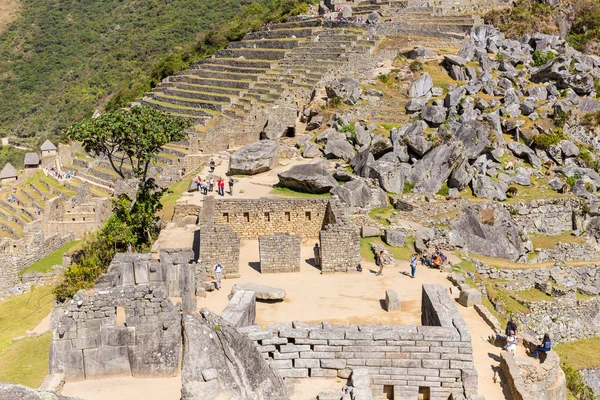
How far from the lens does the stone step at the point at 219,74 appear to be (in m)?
39.3

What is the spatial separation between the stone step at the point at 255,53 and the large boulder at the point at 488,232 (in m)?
23.3

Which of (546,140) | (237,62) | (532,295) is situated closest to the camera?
(532,295)

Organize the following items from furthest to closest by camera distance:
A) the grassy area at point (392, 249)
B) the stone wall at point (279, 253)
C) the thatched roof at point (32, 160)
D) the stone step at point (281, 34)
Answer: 1. the stone step at point (281, 34)
2. the thatched roof at point (32, 160)
3. the grassy area at point (392, 249)
4. the stone wall at point (279, 253)

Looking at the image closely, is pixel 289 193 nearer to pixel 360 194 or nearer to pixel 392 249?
pixel 360 194

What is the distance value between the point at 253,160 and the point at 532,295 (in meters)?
11.9

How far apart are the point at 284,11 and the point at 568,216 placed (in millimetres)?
39412

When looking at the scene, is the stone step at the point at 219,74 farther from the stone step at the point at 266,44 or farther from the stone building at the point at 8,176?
the stone building at the point at 8,176

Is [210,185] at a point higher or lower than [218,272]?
lower

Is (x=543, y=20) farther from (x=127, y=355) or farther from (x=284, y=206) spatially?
(x=127, y=355)

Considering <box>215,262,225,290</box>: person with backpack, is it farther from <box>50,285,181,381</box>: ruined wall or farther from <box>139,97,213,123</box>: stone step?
<box>139,97,213,123</box>: stone step

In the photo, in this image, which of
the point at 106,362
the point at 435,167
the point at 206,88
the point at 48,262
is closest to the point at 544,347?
the point at 106,362

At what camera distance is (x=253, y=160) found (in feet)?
79.0

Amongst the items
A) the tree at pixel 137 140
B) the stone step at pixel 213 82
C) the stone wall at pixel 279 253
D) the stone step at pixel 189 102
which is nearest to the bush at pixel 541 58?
the stone step at pixel 213 82

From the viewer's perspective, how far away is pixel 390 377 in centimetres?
816
